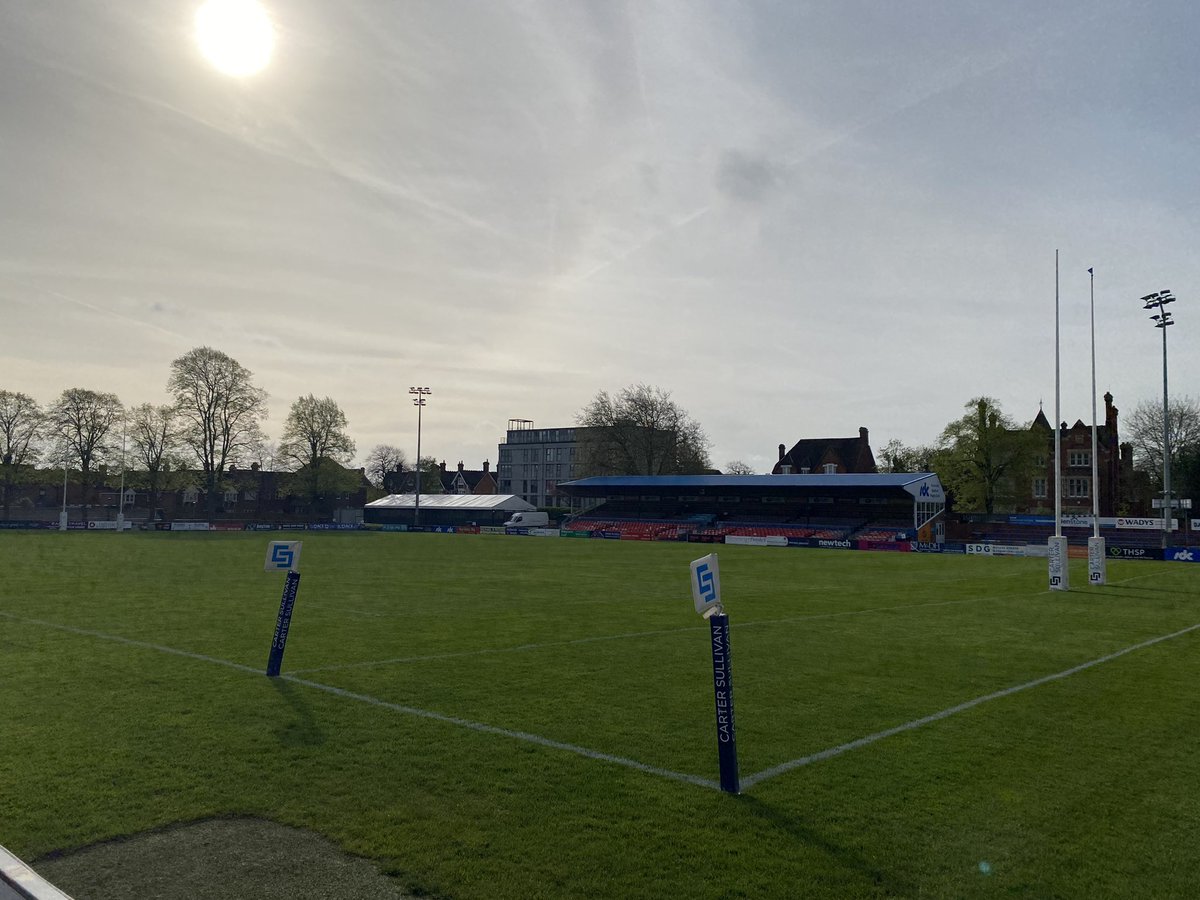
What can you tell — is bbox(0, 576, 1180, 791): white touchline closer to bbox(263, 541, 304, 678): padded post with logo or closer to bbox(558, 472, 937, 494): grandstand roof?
bbox(263, 541, 304, 678): padded post with logo

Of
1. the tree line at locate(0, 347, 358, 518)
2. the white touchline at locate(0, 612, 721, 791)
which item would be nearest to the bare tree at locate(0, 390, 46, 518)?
the tree line at locate(0, 347, 358, 518)

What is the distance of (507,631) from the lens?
1698 cm

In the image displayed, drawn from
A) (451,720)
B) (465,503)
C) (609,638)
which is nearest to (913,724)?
(451,720)

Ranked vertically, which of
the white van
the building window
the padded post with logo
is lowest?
the white van

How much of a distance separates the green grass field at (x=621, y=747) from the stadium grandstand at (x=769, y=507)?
4706 cm

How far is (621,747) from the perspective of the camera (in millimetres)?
8695

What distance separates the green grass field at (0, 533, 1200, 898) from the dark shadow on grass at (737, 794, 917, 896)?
0.03 m

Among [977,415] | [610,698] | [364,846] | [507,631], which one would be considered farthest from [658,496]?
[364,846]

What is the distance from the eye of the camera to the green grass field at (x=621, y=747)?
5.98 m

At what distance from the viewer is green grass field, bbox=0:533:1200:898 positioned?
5984 millimetres

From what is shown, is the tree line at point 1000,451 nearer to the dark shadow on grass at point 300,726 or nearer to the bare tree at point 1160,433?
the bare tree at point 1160,433

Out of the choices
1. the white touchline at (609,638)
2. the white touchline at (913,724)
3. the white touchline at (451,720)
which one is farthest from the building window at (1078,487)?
the white touchline at (451,720)

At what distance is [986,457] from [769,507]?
20.5 metres

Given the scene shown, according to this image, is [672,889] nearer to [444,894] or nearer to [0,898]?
[444,894]
